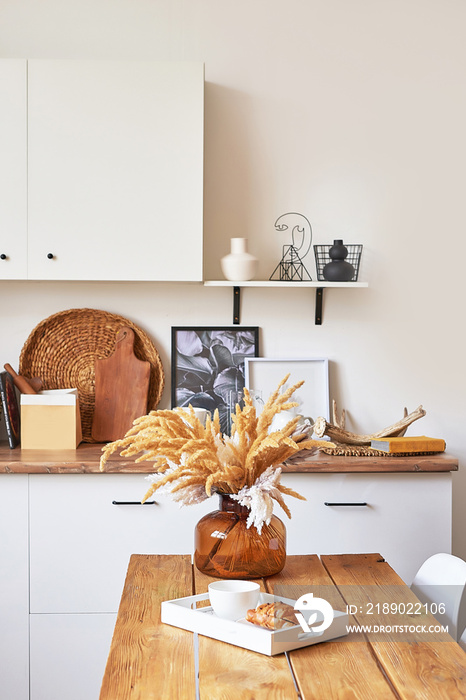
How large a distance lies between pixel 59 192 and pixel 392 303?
1377 millimetres

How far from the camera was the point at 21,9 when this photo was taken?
9.27ft

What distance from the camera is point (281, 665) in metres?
1.21

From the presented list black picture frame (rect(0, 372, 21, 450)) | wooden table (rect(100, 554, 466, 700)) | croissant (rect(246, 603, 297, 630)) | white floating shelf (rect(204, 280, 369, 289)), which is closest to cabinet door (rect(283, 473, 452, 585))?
white floating shelf (rect(204, 280, 369, 289))

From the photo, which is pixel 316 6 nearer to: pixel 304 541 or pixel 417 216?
pixel 417 216

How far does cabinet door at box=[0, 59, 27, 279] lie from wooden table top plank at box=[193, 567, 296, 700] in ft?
5.61

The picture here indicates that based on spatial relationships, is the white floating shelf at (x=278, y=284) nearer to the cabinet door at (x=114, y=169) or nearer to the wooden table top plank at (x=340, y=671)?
the cabinet door at (x=114, y=169)

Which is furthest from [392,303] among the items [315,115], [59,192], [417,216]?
[59,192]

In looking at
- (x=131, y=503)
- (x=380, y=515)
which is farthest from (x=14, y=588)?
(x=380, y=515)

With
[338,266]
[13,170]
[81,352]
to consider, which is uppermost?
[13,170]

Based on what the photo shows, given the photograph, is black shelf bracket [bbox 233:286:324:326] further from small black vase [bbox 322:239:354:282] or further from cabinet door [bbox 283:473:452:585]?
cabinet door [bbox 283:473:452:585]

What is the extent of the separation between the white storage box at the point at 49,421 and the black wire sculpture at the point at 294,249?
95 centimetres

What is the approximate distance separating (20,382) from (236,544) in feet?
4.83

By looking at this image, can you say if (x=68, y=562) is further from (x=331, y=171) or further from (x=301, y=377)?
(x=331, y=171)

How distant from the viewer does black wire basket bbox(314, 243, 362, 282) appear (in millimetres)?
2848
